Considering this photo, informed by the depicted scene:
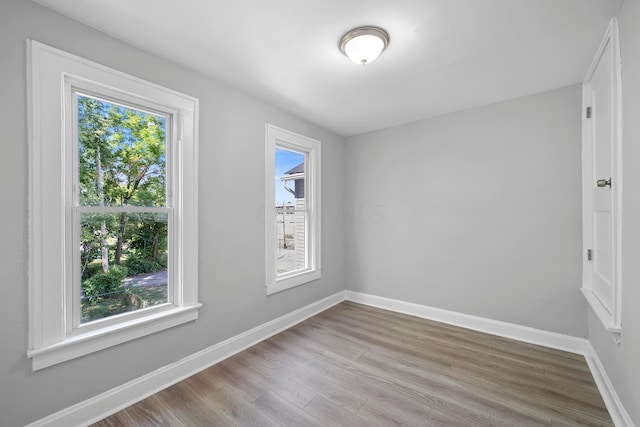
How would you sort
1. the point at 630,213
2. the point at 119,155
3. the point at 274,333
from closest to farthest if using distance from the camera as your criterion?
the point at 630,213, the point at 119,155, the point at 274,333

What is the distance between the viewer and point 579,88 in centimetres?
241

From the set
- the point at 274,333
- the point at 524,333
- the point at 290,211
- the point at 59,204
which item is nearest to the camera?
the point at 59,204

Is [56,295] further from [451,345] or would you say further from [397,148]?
[397,148]

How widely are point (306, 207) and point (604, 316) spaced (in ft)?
9.33

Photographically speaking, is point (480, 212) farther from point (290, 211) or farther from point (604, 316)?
Answer: point (290, 211)

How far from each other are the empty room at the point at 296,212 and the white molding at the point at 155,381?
1 centimetres

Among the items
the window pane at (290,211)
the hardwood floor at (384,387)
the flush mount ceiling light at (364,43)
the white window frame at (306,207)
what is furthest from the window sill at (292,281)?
the flush mount ceiling light at (364,43)

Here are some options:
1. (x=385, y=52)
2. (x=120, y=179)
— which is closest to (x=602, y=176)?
(x=385, y=52)

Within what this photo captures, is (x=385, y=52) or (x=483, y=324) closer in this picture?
(x=385, y=52)

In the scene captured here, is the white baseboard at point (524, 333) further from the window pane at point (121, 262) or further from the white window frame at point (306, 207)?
the window pane at point (121, 262)

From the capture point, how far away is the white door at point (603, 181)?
1.60 m

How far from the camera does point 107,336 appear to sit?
172cm

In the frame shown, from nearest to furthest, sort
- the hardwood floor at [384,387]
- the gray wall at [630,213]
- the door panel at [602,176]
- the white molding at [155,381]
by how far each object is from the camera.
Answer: the gray wall at [630,213] < the white molding at [155,381] < the hardwood floor at [384,387] < the door panel at [602,176]

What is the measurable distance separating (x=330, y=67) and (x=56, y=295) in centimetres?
245
